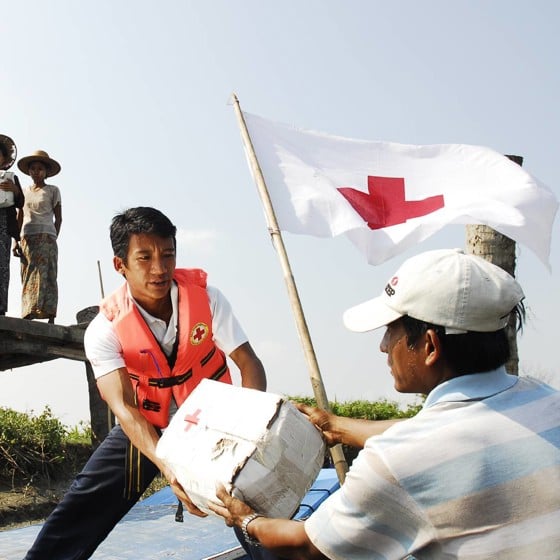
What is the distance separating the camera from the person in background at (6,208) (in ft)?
23.3

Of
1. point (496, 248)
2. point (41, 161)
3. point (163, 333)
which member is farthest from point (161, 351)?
point (41, 161)

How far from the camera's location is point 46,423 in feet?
28.6

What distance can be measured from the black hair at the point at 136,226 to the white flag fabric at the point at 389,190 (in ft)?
2.70

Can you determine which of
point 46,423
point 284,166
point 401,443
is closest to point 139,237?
point 284,166

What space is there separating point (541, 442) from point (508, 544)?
0.80 ft

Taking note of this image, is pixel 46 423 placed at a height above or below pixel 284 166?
below

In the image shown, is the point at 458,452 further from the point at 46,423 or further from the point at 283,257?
the point at 46,423

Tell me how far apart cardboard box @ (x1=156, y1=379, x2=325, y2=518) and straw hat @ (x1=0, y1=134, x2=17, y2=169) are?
528cm

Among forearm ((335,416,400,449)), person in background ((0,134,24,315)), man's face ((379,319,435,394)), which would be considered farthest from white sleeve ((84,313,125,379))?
person in background ((0,134,24,315))

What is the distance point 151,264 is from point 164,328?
0.32 meters

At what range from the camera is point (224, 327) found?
12.1 ft

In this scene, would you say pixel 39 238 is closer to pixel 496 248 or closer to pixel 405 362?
pixel 496 248

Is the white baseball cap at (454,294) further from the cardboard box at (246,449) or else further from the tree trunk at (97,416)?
the tree trunk at (97,416)

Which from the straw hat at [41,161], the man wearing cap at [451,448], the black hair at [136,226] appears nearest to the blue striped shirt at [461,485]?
the man wearing cap at [451,448]
